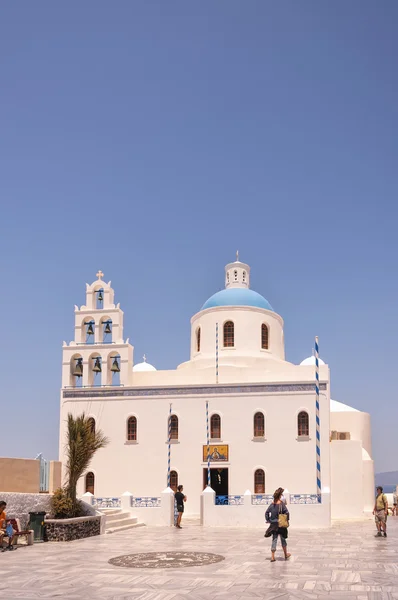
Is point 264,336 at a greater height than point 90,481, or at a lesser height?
greater

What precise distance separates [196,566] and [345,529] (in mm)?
9788

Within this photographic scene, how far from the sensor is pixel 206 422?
28.0 m

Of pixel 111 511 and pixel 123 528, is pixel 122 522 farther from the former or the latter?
pixel 111 511

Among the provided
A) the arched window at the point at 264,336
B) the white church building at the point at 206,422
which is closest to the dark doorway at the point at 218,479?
the white church building at the point at 206,422

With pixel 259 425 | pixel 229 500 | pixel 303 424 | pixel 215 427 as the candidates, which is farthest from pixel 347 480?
pixel 229 500

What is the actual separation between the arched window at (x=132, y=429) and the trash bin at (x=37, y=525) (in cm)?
1191

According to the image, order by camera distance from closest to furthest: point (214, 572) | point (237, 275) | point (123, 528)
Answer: point (214, 572), point (123, 528), point (237, 275)

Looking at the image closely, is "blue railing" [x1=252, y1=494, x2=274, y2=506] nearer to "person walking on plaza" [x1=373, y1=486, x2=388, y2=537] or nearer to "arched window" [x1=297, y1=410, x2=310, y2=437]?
"arched window" [x1=297, y1=410, x2=310, y2=437]

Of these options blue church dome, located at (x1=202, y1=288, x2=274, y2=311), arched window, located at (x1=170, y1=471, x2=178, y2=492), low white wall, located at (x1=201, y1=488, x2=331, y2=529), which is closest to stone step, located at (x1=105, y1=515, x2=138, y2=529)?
low white wall, located at (x1=201, y1=488, x2=331, y2=529)

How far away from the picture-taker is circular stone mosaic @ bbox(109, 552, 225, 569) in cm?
1264

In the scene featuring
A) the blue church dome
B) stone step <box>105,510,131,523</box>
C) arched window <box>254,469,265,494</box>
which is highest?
the blue church dome

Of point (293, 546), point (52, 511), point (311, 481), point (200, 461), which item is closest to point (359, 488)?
point (311, 481)

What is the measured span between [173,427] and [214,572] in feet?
54.9

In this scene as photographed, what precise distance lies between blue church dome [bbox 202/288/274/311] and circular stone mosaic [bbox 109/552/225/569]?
720 inches
